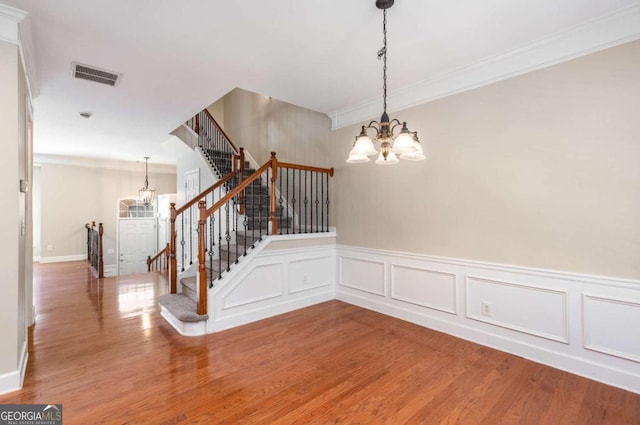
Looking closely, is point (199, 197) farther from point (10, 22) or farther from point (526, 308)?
point (526, 308)

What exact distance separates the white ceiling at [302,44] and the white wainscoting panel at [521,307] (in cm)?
207

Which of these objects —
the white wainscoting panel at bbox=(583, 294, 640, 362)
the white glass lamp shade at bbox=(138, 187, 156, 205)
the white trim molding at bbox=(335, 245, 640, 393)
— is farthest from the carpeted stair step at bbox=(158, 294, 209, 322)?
the white glass lamp shade at bbox=(138, 187, 156, 205)

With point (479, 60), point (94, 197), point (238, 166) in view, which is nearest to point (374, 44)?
point (479, 60)

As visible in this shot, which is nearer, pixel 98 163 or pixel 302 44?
pixel 302 44

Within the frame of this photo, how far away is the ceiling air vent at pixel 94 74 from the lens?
10.2 ft

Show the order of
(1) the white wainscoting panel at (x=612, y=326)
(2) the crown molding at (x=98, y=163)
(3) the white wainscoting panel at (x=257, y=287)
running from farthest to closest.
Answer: (2) the crown molding at (x=98, y=163) → (3) the white wainscoting panel at (x=257, y=287) → (1) the white wainscoting panel at (x=612, y=326)

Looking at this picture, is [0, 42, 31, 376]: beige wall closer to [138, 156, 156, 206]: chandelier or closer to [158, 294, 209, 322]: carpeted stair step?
[158, 294, 209, 322]: carpeted stair step

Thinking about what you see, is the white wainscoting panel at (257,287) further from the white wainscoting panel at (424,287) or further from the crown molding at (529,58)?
the crown molding at (529,58)

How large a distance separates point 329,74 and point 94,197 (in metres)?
8.45


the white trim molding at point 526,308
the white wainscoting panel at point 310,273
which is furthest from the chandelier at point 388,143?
→ the white wainscoting panel at point 310,273

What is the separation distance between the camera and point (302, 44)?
8.85 feet
